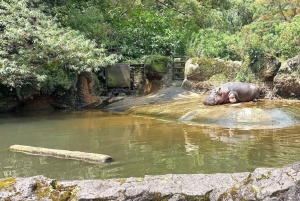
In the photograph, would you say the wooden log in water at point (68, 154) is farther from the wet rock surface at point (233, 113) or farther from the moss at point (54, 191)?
the wet rock surface at point (233, 113)

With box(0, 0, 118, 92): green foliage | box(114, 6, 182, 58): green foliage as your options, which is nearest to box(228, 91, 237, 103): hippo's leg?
box(0, 0, 118, 92): green foliage

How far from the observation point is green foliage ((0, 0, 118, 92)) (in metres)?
12.6

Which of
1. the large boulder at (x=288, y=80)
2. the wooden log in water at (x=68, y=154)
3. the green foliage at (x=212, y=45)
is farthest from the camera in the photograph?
the green foliage at (x=212, y=45)

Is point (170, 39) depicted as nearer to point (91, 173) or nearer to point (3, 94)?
point (3, 94)

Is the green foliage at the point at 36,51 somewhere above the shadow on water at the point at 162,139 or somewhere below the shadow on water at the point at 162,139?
above

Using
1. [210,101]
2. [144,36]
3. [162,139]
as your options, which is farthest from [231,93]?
[144,36]

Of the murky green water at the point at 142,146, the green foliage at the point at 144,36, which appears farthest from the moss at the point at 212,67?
the green foliage at the point at 144,36

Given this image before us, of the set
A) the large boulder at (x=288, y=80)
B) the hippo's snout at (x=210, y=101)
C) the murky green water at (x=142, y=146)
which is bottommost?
the murky green water at (x=142, y=146)

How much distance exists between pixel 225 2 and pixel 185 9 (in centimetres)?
262

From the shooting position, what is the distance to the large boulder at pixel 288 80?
515 inches

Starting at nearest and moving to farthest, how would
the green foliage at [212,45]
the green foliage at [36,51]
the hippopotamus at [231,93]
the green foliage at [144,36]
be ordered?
the hippopotamus at [231,93] < the green foliage at [36,51] < the green foliage at [212,45] < the green foliage at [144,36]

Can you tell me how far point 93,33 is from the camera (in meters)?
17.3

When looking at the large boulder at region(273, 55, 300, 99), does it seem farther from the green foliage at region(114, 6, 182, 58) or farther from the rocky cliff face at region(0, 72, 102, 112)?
the green foliage at region(114, 6, 182, 58)

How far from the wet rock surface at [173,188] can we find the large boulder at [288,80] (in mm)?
9911
